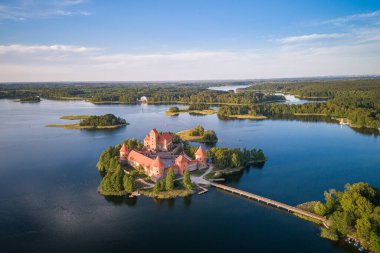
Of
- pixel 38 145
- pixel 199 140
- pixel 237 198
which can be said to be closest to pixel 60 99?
pixel 38 145

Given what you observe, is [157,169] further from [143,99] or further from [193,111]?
[143,99]

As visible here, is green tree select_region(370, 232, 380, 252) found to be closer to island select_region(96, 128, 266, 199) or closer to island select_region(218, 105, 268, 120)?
island select_region(96, 128, 266, 199)

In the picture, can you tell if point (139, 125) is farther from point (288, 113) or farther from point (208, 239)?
point (208, 239)

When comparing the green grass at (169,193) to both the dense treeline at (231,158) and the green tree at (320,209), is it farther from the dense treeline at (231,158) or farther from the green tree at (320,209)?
the green tree at (320,209)

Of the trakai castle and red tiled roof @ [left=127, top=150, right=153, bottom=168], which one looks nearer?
the trakai castle

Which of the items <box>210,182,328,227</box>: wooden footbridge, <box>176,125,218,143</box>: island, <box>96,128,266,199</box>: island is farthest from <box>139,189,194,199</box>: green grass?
<box>176,125,218,143</box>: island

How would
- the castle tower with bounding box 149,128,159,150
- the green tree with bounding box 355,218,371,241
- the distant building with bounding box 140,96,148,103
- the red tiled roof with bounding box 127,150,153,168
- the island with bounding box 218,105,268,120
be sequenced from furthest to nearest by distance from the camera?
the distant building with bounding box 140,96,148,103 → the island with bounding box 218,105,268,120 → the castle tower with bounding box 149,128,159,150 → the red tiled roof with bounding box 127,150,153,168 → the green tree with bounding box 355,218,371,241

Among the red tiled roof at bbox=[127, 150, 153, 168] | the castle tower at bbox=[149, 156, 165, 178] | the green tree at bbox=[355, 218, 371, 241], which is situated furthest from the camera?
the red tiled roof at bbox=[127, 150, 153, 168]

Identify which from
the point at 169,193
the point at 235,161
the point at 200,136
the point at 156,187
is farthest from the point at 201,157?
the point at 200,136
